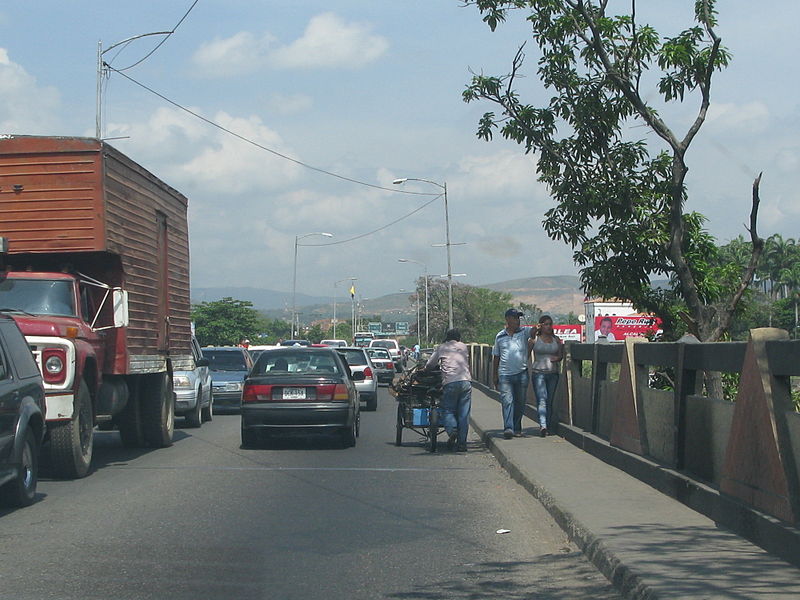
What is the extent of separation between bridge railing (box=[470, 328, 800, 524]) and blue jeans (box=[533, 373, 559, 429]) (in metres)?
0.68

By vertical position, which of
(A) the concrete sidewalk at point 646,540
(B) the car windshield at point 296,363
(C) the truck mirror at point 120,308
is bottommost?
(A) the concrete sidewalk at point 646,540

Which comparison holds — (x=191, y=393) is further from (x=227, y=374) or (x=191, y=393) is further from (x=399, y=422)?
(x=399, y=422)

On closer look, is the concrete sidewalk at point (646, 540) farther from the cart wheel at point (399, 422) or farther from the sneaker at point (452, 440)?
the cart wheel at point (399, 422)

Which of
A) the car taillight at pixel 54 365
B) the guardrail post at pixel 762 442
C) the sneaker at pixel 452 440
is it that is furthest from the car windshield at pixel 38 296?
the guardrail post at pixel 762 442

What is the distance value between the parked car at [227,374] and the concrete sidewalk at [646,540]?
13.6 metres

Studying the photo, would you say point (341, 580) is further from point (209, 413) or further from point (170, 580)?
point (209, 413)

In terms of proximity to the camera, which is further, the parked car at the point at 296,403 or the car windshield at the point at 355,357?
the car windshield at the point at 355,357

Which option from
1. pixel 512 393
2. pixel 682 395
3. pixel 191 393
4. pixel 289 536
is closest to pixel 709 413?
pixel 682 395

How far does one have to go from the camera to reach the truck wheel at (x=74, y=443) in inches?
475

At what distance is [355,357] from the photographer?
29.4m

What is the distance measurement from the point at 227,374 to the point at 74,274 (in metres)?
12.3

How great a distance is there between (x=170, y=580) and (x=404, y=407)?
8882 mm

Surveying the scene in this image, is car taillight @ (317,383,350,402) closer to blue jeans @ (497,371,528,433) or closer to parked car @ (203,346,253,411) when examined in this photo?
blue jeans @ (497,371,528,433)

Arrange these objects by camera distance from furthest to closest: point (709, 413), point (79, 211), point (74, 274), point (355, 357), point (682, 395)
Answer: point (355, 357) < point (74, 274) < point (79, 211) < point (682, 395) < point (709, 413)
